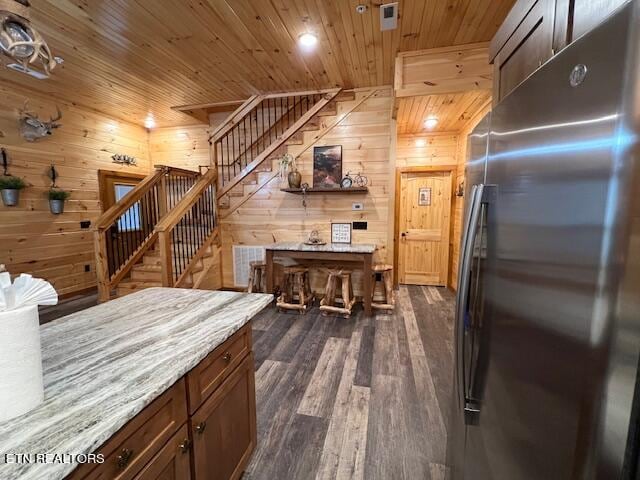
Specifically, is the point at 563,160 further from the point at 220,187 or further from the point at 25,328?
the point at 220,187

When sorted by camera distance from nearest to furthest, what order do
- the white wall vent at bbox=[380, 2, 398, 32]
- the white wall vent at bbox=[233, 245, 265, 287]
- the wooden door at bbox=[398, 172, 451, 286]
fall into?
the white wall vent at bbox=[380, 2, 398, 32] < the white wall vent at bbox=[233, 245, 265, 287] < the wooden door at bbox=[398, 172, 451, 286]

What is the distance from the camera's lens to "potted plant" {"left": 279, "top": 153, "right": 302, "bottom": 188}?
14.1ft

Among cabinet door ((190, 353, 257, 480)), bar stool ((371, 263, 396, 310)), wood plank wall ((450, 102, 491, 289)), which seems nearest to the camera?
cabinet door ((190, 353, 257, 480))

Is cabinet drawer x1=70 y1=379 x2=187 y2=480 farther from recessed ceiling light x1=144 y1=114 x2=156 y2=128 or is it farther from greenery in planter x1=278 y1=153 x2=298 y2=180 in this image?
recessed ceiling light x1=144 y1=114 x2=156 y2=128

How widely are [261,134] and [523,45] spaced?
4.64 metres

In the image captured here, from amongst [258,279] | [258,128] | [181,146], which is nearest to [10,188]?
[181,146]

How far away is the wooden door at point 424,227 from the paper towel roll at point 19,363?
521 centimetres

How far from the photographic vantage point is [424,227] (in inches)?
209

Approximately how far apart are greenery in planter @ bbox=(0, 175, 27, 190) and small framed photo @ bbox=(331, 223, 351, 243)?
4175 mm

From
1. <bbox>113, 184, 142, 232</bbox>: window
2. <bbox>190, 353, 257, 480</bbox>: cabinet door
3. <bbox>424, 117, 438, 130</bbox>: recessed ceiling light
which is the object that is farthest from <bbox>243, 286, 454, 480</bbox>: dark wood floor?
<bbox>113, 184, 142, 232</bbox>: window

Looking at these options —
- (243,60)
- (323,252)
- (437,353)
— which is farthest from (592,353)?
(243,60)

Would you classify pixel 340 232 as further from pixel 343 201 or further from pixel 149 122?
pixel 149 122

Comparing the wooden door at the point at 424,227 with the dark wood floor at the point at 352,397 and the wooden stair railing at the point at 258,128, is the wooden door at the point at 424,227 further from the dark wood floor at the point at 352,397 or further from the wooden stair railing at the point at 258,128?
the wooden stair railing at the point at 258,128

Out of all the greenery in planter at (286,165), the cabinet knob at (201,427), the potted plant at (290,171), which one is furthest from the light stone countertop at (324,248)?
the cabinet knob at (201,427)
